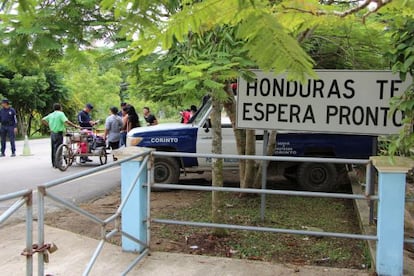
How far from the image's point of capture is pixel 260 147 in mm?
8586

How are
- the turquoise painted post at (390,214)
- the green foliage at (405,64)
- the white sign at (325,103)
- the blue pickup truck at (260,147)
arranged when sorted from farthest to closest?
1. the blue pickup truck at (260,147)
2. the white sign at (325,103)
3. the turquoise painted post at (390,214)
4. the green foliage at (405,64)

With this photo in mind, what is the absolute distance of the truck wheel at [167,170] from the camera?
28.5 ft

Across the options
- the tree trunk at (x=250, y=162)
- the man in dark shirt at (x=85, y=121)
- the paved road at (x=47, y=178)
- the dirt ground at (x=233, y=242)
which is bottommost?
the dirt ground at (x=233, y=242)

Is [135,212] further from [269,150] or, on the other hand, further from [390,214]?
[269,150]

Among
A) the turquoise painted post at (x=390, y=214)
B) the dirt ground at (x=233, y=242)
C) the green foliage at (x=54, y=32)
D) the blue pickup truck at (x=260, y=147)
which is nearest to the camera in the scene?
the turquoise painted post at (x=390, y=214)

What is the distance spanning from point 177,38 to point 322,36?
4.63 metres

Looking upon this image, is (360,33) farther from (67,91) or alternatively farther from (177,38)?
(67,91)

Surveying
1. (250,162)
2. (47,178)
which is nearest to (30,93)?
(47,178)

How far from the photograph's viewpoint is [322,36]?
22.7ft

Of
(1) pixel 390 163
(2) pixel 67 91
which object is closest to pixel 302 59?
(1) pixel 390 163

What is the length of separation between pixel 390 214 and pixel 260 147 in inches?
178

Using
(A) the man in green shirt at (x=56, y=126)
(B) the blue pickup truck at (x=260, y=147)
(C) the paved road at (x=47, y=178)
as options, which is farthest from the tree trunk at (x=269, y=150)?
(A) the man in green shirt at (x=56, y=126)

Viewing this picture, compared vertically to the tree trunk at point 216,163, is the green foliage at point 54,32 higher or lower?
higher

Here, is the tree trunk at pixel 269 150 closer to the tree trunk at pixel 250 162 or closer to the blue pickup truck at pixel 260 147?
the tree trunk at pixel 250 162
